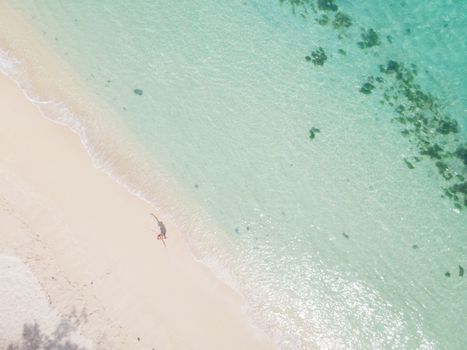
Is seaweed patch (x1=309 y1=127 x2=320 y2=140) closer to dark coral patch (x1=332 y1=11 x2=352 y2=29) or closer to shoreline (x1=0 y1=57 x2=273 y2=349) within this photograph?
dark coral patch (x1=332 y1=11 x2=352 y2=29)

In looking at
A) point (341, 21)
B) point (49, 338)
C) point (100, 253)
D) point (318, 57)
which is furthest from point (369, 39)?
point (49, 338)

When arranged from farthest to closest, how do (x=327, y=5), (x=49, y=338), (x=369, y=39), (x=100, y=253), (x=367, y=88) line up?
(x=327, y=5), (x=369, y=39), (x=367, y=88), (x=100, y=253), (x=49, y=338)

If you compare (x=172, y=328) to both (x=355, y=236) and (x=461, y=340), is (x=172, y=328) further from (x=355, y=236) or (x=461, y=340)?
(x=461, y=340)

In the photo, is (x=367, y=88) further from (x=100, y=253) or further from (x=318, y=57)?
(x=100, y=253)

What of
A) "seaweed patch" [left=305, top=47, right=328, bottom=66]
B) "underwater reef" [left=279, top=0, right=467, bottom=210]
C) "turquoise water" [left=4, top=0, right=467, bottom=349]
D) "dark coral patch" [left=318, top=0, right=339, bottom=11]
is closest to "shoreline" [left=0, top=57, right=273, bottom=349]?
"turquoise water" [left=4, top=0, right=467, bottom=349]

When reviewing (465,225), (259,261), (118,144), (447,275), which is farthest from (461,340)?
(118,144)

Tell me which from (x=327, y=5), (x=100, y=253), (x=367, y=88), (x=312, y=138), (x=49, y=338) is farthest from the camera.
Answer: (x=327, y=5)
